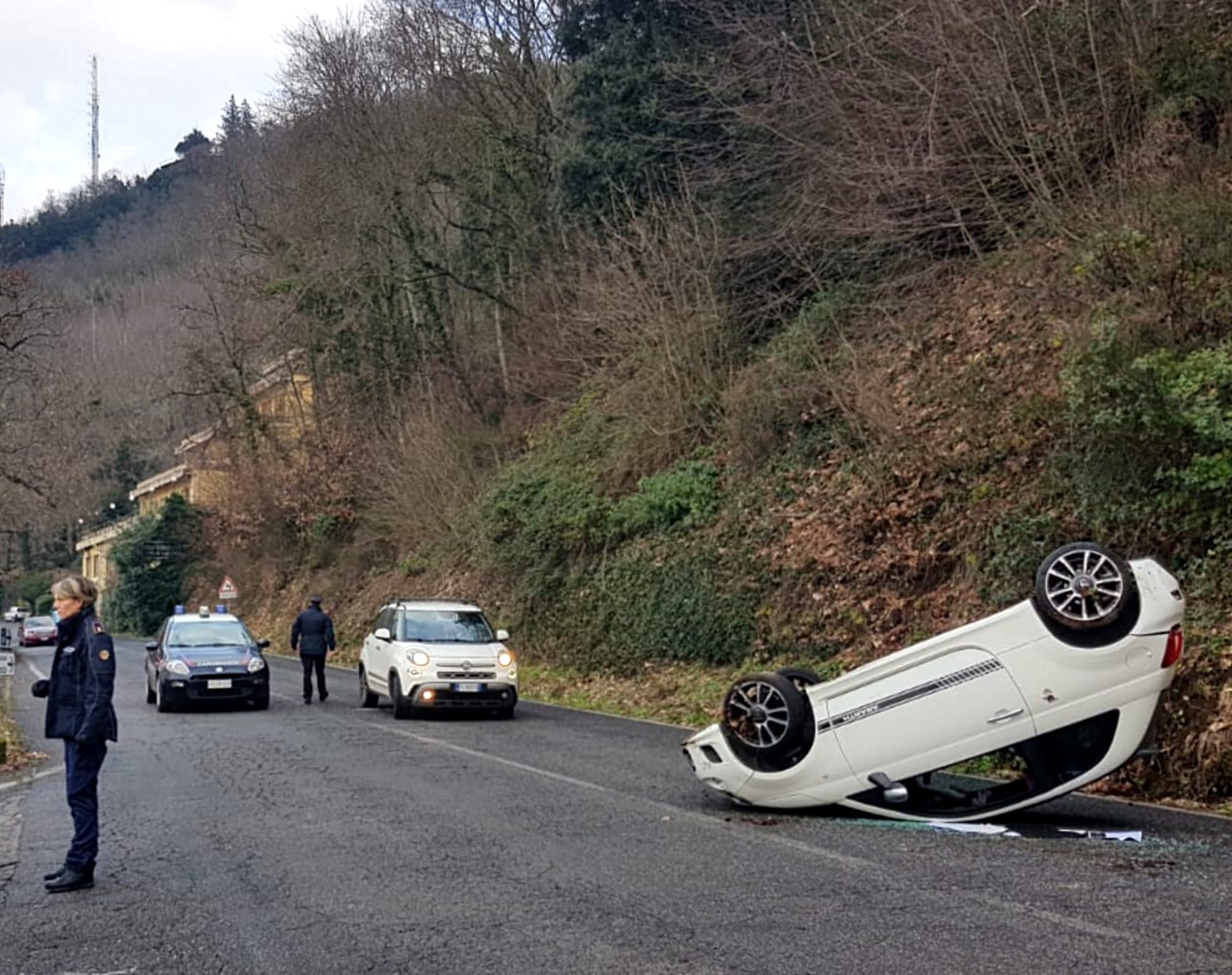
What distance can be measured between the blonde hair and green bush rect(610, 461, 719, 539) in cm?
1505

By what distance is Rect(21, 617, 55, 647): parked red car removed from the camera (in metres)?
58.3

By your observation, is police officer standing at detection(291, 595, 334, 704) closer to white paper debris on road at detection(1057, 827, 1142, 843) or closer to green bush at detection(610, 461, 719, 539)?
green bush at detection(610, 461, 719, 539)

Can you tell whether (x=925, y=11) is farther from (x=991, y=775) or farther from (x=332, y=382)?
(x=332, y=382)

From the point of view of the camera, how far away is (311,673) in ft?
71.5

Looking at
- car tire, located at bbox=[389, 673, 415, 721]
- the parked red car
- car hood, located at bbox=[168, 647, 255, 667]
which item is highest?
the parked red car

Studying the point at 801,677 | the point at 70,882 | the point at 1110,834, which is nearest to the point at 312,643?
the point at 801,677

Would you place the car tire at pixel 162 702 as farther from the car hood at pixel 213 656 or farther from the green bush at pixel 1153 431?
the green bush at pixel 1153 431

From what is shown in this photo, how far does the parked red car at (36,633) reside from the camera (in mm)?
58281

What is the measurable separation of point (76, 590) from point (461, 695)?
10.3 metres

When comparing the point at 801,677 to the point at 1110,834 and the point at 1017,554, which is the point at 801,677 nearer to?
the point at 1110,834

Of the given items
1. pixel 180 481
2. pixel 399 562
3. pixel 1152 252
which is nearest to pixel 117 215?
pixel 180 481

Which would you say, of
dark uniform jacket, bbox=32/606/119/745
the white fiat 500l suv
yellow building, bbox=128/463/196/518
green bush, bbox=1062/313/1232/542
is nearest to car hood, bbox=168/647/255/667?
the white fiat 500l suv

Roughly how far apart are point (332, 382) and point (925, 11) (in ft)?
100

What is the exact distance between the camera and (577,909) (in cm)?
709
